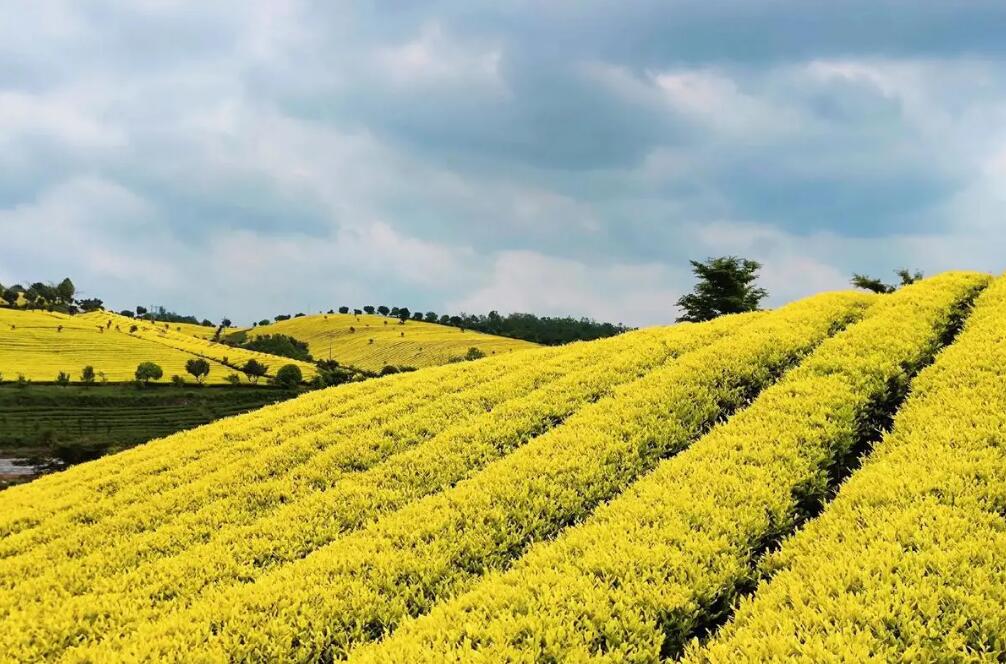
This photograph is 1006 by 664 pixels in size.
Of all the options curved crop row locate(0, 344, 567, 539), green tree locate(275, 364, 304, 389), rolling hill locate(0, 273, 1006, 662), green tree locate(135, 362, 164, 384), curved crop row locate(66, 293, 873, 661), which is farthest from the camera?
green tree locate(275, 364, 304, 389)

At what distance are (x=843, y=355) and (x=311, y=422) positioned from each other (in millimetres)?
13527

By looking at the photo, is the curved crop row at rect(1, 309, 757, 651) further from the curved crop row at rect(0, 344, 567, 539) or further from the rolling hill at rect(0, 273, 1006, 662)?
the curved crop row at rect(0, 344, 567, 539)

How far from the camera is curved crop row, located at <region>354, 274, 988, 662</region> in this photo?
7.21 meters

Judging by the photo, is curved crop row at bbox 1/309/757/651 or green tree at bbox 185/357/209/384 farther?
green tree at bbox 185/357/209/384

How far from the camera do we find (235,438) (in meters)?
17.7

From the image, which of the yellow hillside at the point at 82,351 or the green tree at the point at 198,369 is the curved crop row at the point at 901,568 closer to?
the green tree at the point at 198,369

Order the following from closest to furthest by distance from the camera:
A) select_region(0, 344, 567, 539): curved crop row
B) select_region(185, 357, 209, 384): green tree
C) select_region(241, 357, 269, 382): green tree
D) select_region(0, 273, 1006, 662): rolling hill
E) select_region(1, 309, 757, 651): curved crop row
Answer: select_region(0, 273, 1006, 662): rolling hill → select_region(1, 309, 757, 651): curved crop row → select_region(0, 344, 567, 539): curved crop row → select_region(185, 357, 209, 384): green tree → select_region(241, 357, 269, 382): green tree

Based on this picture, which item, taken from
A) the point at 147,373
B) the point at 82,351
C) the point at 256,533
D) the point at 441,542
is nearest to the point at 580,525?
the point at 441,542

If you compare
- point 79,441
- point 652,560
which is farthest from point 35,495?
point 79,441

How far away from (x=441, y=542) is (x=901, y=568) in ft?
19.3

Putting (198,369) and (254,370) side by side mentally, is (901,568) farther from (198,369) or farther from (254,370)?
(254,370)

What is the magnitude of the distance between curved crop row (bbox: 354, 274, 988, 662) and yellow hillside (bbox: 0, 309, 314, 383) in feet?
499

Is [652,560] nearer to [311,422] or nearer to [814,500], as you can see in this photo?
[814,500]

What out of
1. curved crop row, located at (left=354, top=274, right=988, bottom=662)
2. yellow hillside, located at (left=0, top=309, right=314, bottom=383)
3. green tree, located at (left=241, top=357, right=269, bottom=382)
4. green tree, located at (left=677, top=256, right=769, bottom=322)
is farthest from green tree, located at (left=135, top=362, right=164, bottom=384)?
curved crop row, located at (left=354, top=274, right=988, bottom=662)
